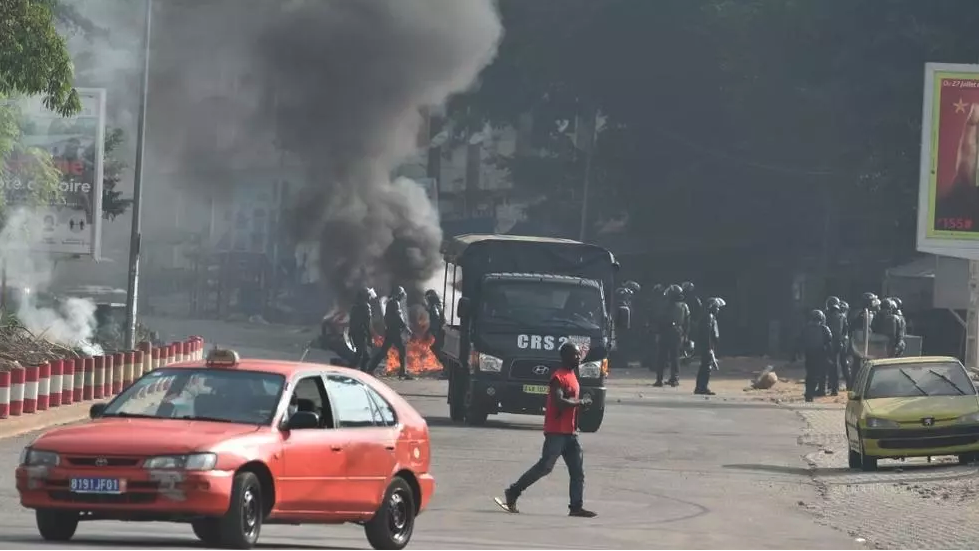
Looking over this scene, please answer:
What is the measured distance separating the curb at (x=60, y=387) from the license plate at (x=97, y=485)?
8591mm

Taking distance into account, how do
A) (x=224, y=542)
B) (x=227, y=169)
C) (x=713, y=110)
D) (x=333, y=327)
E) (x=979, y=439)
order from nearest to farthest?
1. (x=224, y=542)
2. (x=979, y=439)
3. (x=333, y=327)
4. (x=227, y=169)
5. (x=713, y=110)

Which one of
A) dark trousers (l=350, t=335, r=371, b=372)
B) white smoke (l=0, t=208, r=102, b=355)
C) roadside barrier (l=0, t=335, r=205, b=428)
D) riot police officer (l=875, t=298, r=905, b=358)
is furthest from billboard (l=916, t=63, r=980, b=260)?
white smoke (l=0, t=208, r=102, b=355)

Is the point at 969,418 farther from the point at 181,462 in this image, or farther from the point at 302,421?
the point at 181,462

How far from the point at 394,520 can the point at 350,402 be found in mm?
845

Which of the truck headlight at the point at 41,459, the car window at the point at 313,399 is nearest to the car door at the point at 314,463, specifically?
the car window at the point at 313,399

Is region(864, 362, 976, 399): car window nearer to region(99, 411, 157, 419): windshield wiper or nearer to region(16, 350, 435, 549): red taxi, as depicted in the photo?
region(16, 350, 435, 549): red taxi

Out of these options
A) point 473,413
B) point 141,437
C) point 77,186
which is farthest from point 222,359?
point 77,186

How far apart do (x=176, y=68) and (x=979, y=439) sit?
1231 inches

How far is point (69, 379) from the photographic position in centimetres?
2439

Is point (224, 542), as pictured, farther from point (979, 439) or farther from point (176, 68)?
point (176, 68)

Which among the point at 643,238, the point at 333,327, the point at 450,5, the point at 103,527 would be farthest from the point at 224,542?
the point at 643,238

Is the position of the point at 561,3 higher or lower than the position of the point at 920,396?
higher

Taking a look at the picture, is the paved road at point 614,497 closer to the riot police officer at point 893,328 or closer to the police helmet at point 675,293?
the riot police officer at point 893,328

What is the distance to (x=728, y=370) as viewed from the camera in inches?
1950
